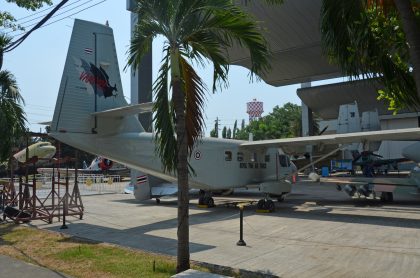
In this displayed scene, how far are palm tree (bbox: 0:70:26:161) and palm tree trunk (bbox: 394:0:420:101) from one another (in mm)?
15199

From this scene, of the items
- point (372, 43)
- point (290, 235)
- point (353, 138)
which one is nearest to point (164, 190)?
point (353, 138)

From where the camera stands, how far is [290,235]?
1138 centimetres

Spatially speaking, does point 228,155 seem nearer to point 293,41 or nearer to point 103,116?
point 103,116

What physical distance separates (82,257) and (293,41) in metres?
31.4

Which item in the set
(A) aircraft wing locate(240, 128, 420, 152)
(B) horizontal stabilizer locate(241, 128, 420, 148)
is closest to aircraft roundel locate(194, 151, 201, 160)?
(A) aircraft wing locate(240, 128, 420, 152)

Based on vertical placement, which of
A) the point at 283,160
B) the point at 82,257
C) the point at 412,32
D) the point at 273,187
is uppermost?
the point at 412,32

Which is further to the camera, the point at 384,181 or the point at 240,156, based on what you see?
the point at 240,156

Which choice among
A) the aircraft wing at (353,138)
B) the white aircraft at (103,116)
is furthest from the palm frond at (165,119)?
→ the aircraft wing at (353,138)

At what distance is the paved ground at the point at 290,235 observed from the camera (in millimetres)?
8070

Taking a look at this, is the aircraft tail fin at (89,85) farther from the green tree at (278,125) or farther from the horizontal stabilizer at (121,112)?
the green tree at (278,125)

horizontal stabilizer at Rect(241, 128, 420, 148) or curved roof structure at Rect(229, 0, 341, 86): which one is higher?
curved roof structure at Rect(229, 0, 341, 86)

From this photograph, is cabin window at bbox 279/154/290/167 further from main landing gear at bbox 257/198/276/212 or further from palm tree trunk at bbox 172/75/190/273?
palm tree trunk at bbox 172/75/190/273

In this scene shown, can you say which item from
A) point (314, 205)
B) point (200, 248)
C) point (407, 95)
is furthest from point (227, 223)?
point (407, 95)

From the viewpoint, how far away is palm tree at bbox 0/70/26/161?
52.1 feet
